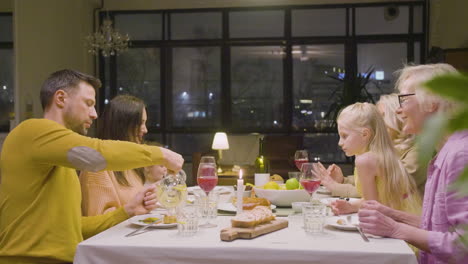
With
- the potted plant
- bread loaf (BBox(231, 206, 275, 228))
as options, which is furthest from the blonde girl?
the potted plant

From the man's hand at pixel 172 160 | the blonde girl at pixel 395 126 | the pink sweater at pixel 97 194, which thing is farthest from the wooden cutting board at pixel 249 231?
the blonde girl at pixel 395 126

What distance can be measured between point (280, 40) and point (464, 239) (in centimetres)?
792

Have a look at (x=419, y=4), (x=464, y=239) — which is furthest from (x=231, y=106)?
(x=464, y=239)

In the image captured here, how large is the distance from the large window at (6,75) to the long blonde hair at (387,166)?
4966 mm

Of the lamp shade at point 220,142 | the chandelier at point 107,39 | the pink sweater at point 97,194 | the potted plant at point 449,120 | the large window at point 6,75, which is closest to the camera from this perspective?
the potted plant at point 449,120

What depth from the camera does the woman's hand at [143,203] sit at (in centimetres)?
195

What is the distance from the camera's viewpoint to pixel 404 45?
7855mm

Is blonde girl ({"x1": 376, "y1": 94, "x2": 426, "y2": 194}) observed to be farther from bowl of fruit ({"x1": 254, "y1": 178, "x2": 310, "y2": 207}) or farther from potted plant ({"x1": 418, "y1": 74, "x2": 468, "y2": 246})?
potted plant ({"x1": 418, "y1": 74, "x2": 468, "y2": 246})

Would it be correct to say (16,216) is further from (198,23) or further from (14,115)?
(198,23)

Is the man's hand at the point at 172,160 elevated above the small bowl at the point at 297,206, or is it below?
above

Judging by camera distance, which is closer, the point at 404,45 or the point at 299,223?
the point at 299,223

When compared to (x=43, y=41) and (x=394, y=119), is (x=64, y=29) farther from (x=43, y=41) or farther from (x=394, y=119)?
(x=394, y=119)

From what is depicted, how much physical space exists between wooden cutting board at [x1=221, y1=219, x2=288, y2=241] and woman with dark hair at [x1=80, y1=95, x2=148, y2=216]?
0.84m

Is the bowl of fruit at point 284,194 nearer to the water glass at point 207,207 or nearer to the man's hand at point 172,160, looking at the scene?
the water glass at point 207,207
